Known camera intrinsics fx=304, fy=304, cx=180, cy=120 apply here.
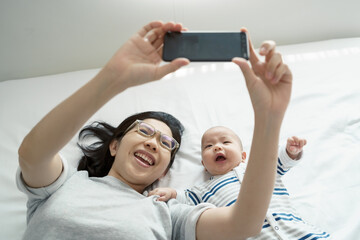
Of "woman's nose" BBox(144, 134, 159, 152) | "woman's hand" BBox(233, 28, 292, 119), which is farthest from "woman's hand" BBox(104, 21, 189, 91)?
"woman's nose" BBox(144, 134, 159, 152)

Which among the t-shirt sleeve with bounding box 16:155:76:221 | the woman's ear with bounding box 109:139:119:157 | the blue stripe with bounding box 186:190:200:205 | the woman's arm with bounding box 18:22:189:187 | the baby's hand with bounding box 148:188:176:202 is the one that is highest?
the woman's arm with bounding box 18:22:189:187

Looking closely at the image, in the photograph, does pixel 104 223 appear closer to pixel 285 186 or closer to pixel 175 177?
pixel 175 177

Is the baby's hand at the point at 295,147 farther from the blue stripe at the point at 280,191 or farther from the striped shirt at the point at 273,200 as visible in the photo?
the blue stripe at the point at 280,191

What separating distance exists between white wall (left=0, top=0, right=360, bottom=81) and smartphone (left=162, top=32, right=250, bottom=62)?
92cm

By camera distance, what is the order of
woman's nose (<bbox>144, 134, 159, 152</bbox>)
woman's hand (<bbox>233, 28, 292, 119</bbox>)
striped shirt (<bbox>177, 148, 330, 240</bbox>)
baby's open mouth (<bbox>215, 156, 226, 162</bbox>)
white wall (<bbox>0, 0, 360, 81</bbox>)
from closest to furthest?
woman's hand (<bbox>233, 28, 292, 119</bbox>) → striped shirt (<bbox>177, 148, 330, 240</bbox>) → woman's nose (<bbox>144, 134, 159, 152</bbox>) → baby's open mouth (<bbox>215, 156, 226, 162</bbox>) → white wall (<bbox>0, 0, 360, 81</bbox>)

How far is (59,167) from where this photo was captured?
0.87 metres

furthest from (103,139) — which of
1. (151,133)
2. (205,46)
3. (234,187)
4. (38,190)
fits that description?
(205,46)

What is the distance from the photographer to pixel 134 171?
1005 millimetres

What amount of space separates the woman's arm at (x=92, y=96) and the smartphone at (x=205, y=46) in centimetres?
5

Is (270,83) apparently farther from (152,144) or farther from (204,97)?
(204,97)

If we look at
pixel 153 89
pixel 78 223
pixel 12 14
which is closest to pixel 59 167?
pixel 78 223

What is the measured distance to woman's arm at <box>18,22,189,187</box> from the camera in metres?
0.70

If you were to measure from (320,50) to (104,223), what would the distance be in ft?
5.23

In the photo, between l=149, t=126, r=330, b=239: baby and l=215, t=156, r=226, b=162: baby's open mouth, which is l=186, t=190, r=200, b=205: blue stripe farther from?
l=215, t=156, r=226, b=162: baby's open mouth
